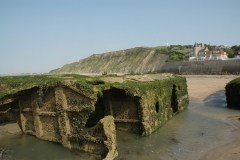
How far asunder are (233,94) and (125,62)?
11688 centimetres

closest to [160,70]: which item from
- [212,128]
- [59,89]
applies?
[212,128]

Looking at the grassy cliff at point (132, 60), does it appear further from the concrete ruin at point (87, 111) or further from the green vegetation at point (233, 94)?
the concrete ruin at point (87, 111)

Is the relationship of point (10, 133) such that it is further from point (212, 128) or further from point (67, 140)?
point (212, 128)

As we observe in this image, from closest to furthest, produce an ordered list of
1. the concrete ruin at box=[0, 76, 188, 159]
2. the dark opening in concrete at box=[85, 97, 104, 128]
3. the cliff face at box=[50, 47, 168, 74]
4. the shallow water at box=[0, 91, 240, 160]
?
1. the concrete ruin at box=[0, 76, 188, 159]
2. the shallow water at box=[0, 91, 240, 160]
3. the dark opening in concrete at box=[85, 97, 104, 128]
4. the cliff face at box=[50, 47, 168, 74]

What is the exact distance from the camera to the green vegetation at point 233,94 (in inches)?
1264

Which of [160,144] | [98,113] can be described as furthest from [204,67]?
[160,144]

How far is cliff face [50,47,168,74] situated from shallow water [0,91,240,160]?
8454 centimetres

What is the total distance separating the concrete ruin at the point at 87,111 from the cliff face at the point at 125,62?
87256 mm

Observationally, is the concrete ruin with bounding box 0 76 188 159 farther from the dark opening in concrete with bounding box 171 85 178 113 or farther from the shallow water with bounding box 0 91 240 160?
the dark opening in concrete with bounding box 171 85 178 113

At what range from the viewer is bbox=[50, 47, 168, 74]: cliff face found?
125 meters

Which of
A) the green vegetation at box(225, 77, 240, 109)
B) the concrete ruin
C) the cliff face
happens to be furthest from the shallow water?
the cliff face

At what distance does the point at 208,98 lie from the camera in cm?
4272

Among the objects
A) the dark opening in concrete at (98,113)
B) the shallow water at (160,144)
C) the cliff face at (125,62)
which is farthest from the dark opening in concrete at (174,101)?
the cliff face at (125,62)

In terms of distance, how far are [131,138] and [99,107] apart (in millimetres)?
3895
